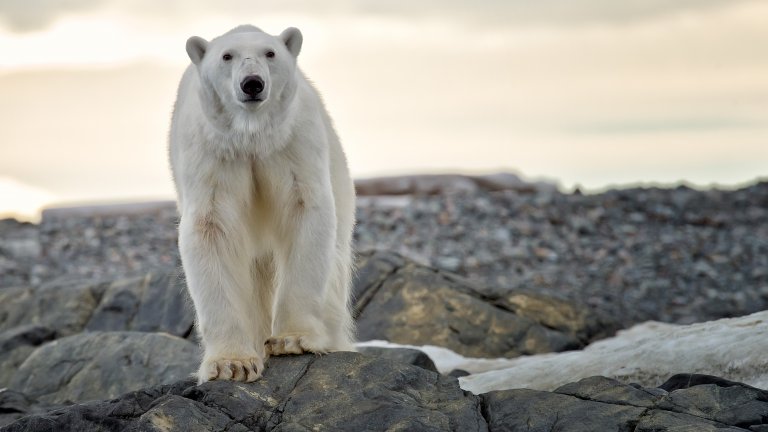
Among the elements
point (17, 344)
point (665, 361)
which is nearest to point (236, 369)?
point (665, 361)

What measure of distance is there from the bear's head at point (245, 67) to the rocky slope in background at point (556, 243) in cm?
929

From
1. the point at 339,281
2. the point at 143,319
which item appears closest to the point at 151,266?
the point at 143,319

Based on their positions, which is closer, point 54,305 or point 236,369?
point 236,369

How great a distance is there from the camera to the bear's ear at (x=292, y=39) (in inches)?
263

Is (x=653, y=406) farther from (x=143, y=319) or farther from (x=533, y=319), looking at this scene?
(x=143, y=319)

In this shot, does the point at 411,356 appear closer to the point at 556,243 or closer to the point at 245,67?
the point at 245,67

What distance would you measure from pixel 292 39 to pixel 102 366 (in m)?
4.18

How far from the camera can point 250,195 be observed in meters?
6.62

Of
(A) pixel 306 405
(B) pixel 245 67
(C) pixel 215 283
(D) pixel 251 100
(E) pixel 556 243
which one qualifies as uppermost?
(B) pixel 245 67

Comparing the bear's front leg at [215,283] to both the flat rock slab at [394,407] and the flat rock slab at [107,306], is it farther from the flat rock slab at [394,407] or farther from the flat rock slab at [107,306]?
the flat rock slab at [107,306]

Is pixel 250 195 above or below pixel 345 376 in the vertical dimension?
above

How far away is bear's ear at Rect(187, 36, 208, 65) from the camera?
662 centimetres

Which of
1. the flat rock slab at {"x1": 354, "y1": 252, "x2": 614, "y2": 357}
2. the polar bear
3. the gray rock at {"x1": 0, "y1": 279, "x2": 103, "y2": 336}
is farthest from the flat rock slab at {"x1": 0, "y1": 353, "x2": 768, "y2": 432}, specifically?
the gray rock at {"x1": 0, "y1": 279, "x2": 103, "y2": 336}

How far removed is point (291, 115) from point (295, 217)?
0.64m
